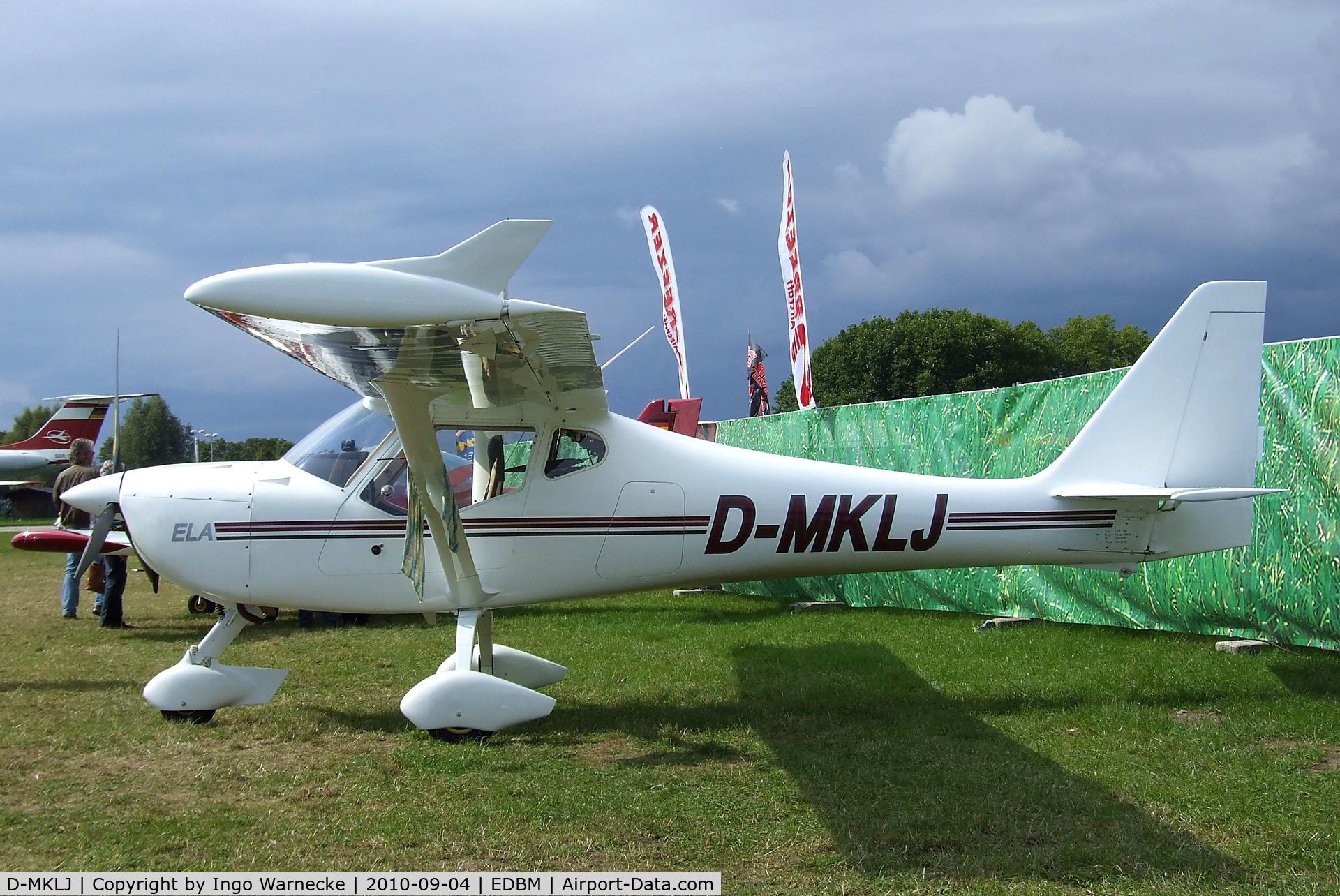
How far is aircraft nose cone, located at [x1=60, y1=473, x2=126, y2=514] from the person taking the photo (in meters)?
5.86

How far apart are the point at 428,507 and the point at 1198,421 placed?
474 cm

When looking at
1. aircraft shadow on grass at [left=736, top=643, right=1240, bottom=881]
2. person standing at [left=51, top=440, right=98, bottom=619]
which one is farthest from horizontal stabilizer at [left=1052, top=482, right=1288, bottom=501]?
person standing at [left=51, top=440, right=98, bottom=619]

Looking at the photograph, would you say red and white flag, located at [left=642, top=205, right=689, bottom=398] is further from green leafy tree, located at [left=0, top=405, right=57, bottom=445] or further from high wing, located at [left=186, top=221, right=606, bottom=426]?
green leafy tree, located at [left=0, top=405, right=57, bottom=445]

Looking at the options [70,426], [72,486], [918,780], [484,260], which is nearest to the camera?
[484,260]

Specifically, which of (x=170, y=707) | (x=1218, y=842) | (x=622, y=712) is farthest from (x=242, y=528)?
(x=1218, y=842)

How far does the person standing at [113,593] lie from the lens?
10.2 metres

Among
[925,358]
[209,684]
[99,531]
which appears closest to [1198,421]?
[209,684]

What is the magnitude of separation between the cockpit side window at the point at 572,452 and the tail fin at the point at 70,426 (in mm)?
31523

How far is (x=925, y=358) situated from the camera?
48.2 meters

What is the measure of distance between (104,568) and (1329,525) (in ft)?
38.0

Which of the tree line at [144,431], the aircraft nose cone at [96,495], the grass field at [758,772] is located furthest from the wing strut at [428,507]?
the tree line at [144,431]

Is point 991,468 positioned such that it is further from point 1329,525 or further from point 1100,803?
point 1100,803

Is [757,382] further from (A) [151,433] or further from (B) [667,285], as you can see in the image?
(A) [151,433]

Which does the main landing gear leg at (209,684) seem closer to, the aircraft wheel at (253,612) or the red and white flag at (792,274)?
the aircraft wheel at (253,612)
